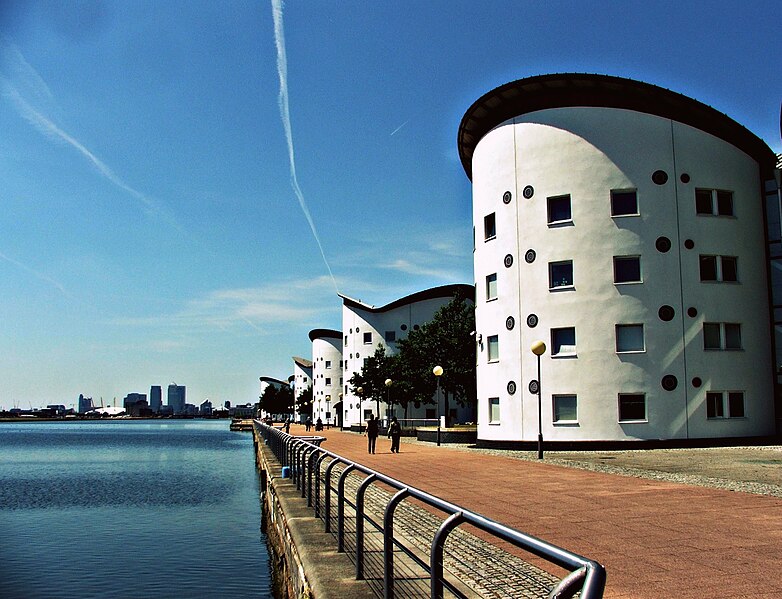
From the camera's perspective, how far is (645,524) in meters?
11.0

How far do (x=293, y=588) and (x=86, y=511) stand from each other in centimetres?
1838

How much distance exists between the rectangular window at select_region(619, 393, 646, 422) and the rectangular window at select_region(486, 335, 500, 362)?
19.1ft

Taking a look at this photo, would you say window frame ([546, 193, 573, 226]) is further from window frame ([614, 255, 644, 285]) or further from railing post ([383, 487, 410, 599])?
railing post ([383, 487, 410, 599])

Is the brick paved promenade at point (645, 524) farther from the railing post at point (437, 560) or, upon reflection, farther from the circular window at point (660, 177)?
the circular window at point (660, 177)

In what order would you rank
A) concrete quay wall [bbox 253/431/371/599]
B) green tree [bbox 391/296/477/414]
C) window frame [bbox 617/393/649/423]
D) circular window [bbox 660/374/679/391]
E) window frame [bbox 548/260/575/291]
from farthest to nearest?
green tree [bbox 391/296/477/414] → window frame [bbox 548/260/575/291] → circular window [bbox 660/374/679/391] → window frame [bbox 617/393/649/423] → concrete quay wall [bbox 253/431/371/599]

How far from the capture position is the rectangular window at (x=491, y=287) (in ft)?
115

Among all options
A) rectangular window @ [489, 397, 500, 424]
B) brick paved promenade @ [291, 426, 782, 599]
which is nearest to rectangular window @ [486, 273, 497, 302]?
rectangular window @ [489, 397, 500, 424]

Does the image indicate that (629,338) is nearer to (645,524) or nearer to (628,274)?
(628,274)

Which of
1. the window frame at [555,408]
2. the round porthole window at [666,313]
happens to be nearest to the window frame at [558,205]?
the round porthole window at [666,313]

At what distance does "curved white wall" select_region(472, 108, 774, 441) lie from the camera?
102 ft

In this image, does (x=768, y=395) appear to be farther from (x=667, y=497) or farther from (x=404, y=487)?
(x=404, y=487)

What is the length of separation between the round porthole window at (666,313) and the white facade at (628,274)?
57 millimetres

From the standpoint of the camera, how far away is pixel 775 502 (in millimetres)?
13094

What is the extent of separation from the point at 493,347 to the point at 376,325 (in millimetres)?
54592
